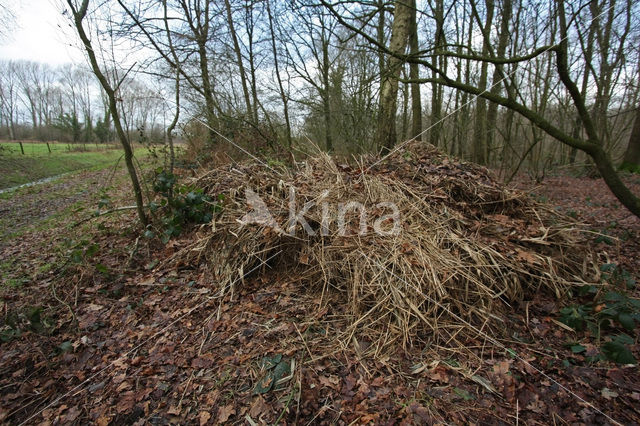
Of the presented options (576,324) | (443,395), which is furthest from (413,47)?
(443,395)

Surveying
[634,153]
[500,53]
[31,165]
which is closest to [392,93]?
[500,53]

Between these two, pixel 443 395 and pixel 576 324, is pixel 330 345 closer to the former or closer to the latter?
pixel 443 395

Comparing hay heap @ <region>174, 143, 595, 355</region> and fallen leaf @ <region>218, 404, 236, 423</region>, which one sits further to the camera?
hay heap @ <region>174, 143, 595, 355</region>

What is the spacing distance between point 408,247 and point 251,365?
4.55 ft

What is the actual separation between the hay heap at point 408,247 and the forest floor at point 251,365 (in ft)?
0.51

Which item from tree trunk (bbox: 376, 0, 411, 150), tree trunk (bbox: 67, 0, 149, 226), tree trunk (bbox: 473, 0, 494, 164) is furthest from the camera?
tree trunk (bbox: 473, 0, 494, 164)

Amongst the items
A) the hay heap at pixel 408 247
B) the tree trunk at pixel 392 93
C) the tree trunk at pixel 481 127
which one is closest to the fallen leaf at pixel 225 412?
the hay heap at pixel 408 247

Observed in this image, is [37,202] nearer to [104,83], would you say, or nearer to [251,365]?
[104,83]

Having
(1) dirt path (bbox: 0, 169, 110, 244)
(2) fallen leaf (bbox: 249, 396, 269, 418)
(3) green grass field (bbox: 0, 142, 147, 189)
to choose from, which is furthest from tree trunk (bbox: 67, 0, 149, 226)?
(3) green grass field (bbox: 0, 142, 147, 189)

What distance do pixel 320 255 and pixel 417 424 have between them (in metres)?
1.31

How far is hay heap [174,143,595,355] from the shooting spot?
197 cm

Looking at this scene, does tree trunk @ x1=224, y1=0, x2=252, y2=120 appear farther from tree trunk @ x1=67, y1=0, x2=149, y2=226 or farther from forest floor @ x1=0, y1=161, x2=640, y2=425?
forest floor @ x1=0, y1=161, x2=640, y2=425

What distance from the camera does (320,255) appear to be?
7.83 feet

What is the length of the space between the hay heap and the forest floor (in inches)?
6.1
